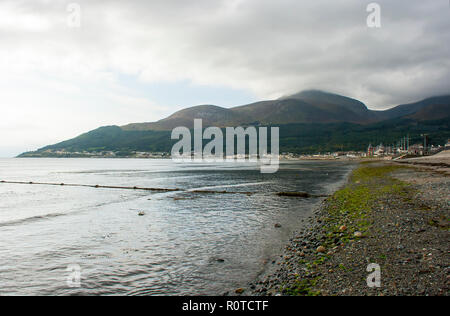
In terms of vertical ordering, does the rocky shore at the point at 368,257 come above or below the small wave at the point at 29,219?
above

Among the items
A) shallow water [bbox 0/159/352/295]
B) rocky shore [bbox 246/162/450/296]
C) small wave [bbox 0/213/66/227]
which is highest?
rocky shore [bbox 246/162/450/296]

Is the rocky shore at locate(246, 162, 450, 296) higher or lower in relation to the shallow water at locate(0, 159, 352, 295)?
higher

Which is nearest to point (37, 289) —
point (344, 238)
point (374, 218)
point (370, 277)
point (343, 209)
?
point (370, 277)

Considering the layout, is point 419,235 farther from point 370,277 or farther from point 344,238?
point 370,277

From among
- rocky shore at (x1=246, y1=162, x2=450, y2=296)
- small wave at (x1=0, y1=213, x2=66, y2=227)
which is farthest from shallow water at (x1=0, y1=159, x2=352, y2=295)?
rocky shore at (x1=246, y1=162, x2=450, y2=296)

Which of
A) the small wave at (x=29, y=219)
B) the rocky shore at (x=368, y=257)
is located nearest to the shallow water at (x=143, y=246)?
the small wave at (x=29, y=219)

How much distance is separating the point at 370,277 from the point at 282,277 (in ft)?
10.1

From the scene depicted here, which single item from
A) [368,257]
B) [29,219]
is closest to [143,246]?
[368,257]

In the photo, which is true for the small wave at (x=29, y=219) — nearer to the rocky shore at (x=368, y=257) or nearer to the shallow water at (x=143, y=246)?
the shallow water at (x=143, y=246)

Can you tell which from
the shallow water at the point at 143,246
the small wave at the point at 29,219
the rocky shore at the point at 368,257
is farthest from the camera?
the small wave at the point at 29,219

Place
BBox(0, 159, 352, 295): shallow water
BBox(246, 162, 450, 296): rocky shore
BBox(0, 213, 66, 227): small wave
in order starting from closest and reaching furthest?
1. BBox(246, 162, 450, 296): rocky shore
2. BBox(0, 159, 352, 295): shallow water
3. BBox(0, 213, 66, 227): small wave

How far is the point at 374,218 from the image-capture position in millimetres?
16938

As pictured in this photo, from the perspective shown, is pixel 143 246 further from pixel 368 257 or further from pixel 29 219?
pixel 29 219

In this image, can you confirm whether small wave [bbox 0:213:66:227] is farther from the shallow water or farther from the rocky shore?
the rocky shore
